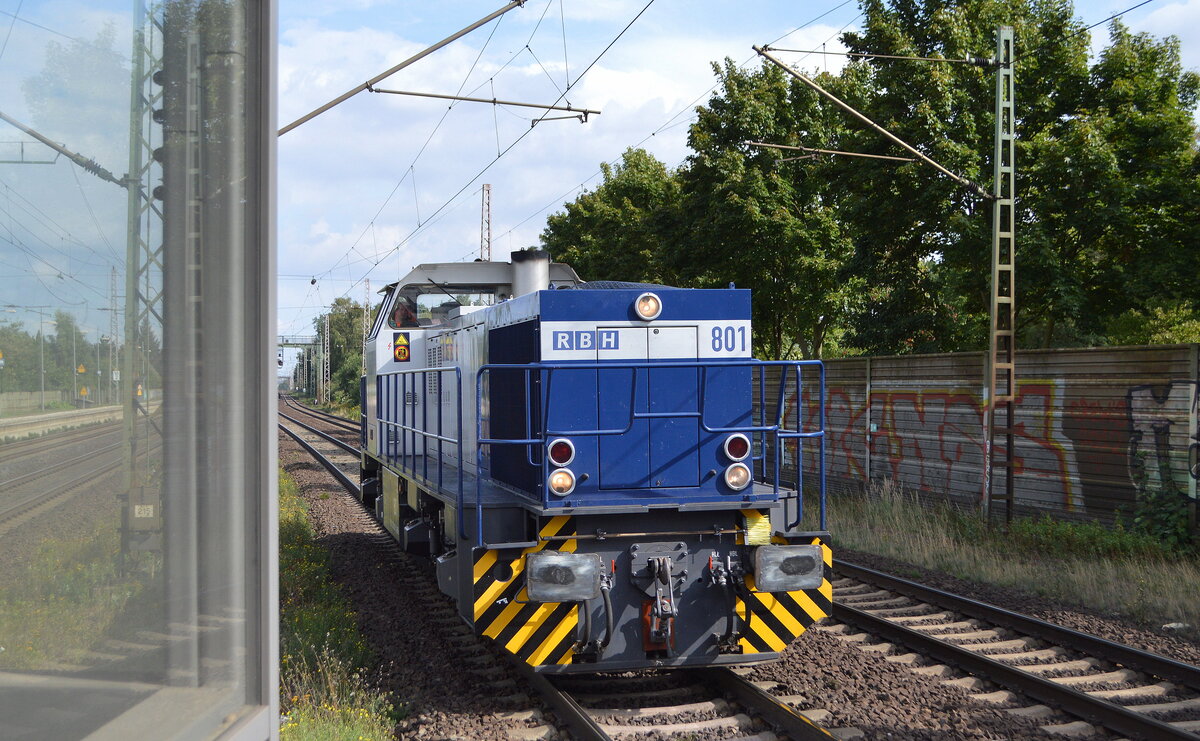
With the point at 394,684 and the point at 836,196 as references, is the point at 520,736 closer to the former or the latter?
the point at 394,684

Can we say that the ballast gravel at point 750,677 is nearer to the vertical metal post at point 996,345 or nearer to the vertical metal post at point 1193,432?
the vertical metal post at point 1193,432

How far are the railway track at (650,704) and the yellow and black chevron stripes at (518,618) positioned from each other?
0.95 feet

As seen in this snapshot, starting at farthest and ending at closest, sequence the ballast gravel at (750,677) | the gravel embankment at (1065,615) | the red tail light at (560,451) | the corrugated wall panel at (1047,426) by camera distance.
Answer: the corrugated wall panel at (1047,426), the gravel embankment at (1065,615), the red tail light at (560,451), the ballast gravel at (750,677)

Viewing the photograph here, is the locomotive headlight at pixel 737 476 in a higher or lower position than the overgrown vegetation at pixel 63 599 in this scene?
lower

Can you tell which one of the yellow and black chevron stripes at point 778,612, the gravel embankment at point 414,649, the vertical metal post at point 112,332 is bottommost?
the gravel embankment at point 414,649

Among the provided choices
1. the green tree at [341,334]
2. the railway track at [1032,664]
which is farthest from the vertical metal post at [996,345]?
the green tree at [341,334]

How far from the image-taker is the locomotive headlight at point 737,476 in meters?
5.91

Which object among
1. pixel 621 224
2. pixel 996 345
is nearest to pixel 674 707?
pixel 996 345

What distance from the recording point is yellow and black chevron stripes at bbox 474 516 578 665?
5449mm

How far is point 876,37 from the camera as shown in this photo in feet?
51.4

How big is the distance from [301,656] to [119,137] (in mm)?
5091

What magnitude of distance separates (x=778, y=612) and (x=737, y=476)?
848 mm

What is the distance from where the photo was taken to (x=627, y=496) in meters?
5.89

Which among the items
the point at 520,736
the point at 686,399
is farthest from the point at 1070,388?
the point at 520,736
